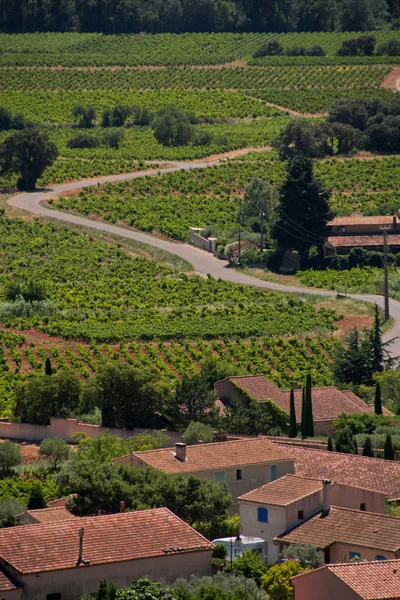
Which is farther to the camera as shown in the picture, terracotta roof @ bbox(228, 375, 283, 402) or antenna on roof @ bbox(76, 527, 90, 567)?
terracotta roof @ bbox(228, 375, 283, 402)

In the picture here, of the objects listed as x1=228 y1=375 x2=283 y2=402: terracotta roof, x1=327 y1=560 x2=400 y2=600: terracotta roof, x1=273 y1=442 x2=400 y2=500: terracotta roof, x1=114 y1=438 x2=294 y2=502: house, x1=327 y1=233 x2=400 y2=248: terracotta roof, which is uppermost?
x1=327 y1=560 x2=400 y2=600: terracotta roof

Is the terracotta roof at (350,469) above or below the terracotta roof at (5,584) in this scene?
below

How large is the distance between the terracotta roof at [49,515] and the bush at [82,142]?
359 feet

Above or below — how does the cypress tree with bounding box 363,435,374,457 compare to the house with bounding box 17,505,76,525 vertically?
below

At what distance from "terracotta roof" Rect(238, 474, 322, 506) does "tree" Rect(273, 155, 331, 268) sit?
209ft

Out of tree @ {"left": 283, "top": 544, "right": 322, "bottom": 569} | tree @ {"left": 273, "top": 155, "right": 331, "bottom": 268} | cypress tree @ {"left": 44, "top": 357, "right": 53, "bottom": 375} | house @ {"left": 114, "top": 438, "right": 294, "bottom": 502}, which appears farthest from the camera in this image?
tree @ {"left": 273, "top": 155, "right": 331, "bottom": 268}

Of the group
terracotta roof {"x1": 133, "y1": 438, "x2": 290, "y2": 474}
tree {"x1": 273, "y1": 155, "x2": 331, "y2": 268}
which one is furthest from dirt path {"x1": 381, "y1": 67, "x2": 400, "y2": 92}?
terracotta roof {"x1": 133, "y1": 438, "x2": 290, "y2": 474}

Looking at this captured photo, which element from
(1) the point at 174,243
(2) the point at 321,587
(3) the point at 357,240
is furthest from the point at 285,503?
(1) the point at 174,243

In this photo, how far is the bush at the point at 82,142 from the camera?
162625mm

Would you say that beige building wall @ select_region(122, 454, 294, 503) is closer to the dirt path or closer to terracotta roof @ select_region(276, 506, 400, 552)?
terracotta roof @ select_region(276, 506, 400, 552)

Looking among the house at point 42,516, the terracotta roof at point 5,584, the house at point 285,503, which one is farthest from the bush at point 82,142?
the terracotta roof at point 5,584

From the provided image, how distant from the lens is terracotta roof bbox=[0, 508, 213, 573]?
45.9 m

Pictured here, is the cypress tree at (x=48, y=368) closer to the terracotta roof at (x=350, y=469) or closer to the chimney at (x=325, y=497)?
the terracotta roof at (x=350, y=469)

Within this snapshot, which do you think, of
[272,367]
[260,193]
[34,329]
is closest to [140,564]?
[272,367]
